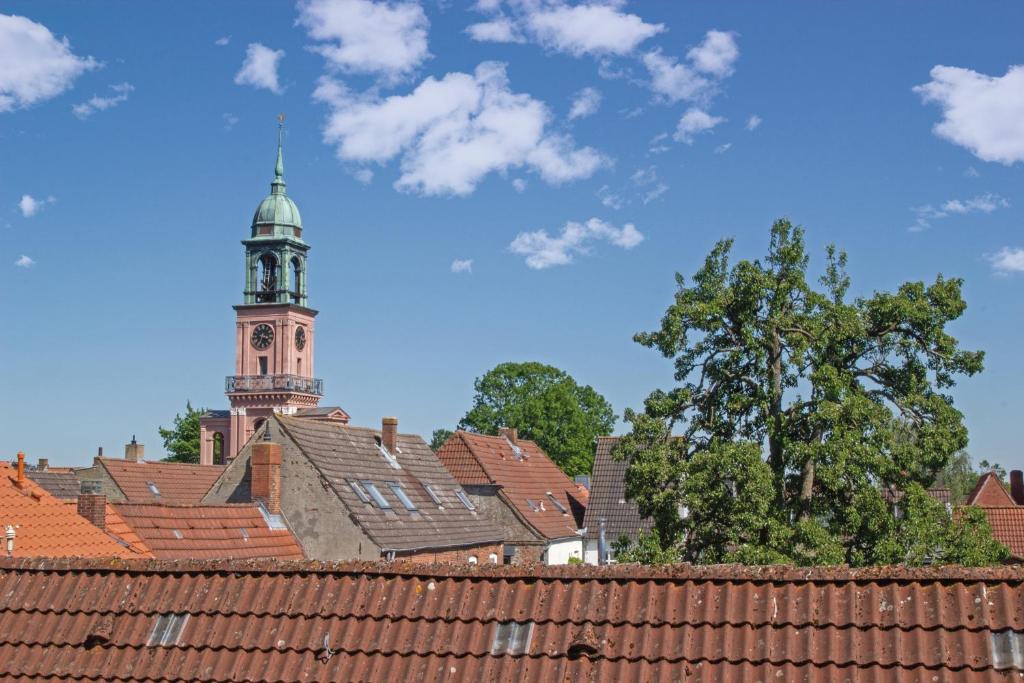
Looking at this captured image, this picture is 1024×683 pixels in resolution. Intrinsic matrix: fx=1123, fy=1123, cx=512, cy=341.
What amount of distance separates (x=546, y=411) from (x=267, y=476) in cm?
5511

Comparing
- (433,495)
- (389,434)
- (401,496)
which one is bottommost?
(401,496)

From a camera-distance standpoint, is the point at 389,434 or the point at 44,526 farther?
the point at 389,434

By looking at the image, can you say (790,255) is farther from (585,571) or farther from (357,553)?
(585,571)

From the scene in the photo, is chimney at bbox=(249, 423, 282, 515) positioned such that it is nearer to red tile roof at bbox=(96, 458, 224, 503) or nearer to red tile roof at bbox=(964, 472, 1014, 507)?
red tile roof at bbox=(96, 458, 224, 503)

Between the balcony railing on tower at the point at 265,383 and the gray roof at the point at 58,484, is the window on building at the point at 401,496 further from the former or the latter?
the balcony railing on tower at the point at 265,383

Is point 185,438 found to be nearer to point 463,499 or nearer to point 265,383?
point 265,383

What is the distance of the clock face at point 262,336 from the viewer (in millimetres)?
95812

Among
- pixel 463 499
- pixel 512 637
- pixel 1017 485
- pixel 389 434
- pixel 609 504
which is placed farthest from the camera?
pixel 1017 485

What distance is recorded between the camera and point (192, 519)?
2600cm

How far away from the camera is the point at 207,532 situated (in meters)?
26.0

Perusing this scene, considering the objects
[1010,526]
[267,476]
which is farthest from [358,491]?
[1010,526]

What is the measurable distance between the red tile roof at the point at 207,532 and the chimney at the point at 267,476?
72 cm

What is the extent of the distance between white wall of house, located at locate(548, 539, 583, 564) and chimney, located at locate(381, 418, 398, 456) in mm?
8831

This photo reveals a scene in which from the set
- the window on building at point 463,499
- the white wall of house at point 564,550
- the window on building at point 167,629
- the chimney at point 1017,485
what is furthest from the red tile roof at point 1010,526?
the window on building at point 167,629
